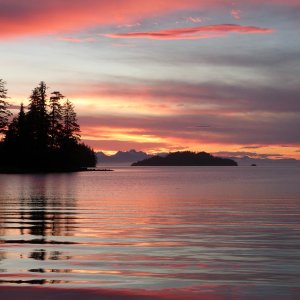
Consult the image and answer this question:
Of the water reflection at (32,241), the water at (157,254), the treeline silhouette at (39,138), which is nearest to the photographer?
the water at (157,254)

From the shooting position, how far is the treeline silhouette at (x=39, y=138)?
118 meters

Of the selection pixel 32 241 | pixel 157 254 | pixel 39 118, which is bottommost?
pixel 157 254

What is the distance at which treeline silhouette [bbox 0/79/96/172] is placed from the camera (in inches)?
4627

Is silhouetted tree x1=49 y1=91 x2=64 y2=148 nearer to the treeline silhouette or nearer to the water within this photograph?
the treeline silhouette

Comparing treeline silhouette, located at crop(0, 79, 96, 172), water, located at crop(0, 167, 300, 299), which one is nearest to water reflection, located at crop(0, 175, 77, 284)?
water, located at crop(0, 167, 300, 299)

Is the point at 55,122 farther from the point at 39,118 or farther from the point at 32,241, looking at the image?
the point at 32,241

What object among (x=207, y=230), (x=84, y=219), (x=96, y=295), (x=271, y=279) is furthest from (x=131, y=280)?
(x=84, y=219)

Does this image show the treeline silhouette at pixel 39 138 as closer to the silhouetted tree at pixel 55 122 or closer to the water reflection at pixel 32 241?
the silhouetted tree at pixel 55 122

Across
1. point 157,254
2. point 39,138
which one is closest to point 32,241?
point 157,254

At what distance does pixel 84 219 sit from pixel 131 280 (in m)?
15.7

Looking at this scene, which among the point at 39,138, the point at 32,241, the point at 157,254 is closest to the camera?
the point at 157,254

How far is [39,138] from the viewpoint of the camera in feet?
407

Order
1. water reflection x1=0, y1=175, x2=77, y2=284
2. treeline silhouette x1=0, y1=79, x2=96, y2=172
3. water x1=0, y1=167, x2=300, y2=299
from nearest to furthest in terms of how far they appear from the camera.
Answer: water x1=0, y1=167, x2=300, y2=299 < water reflection x1=0, y1=175, x2=77, y2=284 < treeline silhouette x1=0, y1=79, x2=96, y2=172

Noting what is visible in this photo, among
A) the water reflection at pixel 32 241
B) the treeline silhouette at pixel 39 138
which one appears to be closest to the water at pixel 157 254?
the water reflection at pixel 32 241
